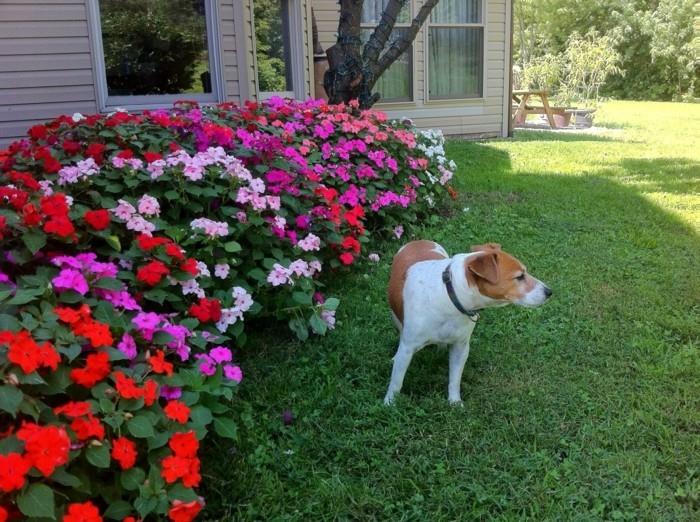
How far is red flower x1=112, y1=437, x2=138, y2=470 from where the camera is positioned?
168cm

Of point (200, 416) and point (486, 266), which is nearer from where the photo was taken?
point (200, 416)

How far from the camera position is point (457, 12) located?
1063 cm

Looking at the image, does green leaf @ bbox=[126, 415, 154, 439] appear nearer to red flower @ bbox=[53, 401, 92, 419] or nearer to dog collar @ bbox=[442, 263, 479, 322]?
red flower @ bbox=[53, 401, 92, 419]

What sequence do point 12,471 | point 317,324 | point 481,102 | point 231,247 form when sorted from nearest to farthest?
point 12,471 → point 231,247 → point 317,324 → point 481,102

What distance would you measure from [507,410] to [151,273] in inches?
65.7

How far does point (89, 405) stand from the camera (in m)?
1.72

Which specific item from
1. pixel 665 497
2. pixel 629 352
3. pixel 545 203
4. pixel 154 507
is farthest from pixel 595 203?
pixel 154 507

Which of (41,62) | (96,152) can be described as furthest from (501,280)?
(41,62)

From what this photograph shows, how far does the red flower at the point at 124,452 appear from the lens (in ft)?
5.52

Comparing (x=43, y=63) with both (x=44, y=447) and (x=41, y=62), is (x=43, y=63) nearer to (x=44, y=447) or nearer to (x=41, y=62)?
(x=41, y=62)

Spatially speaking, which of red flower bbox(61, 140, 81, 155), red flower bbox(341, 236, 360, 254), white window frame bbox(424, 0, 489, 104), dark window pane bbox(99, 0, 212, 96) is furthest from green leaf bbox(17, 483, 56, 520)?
white window frame bbox(424, 0, 489, 104)

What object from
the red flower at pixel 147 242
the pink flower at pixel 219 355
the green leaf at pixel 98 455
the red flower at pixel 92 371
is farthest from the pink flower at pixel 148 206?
the green leaf at pixel 98 455

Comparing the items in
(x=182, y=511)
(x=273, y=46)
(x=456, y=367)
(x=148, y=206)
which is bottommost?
(x=456, y=367)

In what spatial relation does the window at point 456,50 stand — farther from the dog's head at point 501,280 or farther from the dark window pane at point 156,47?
the dog's head at point 501,280
